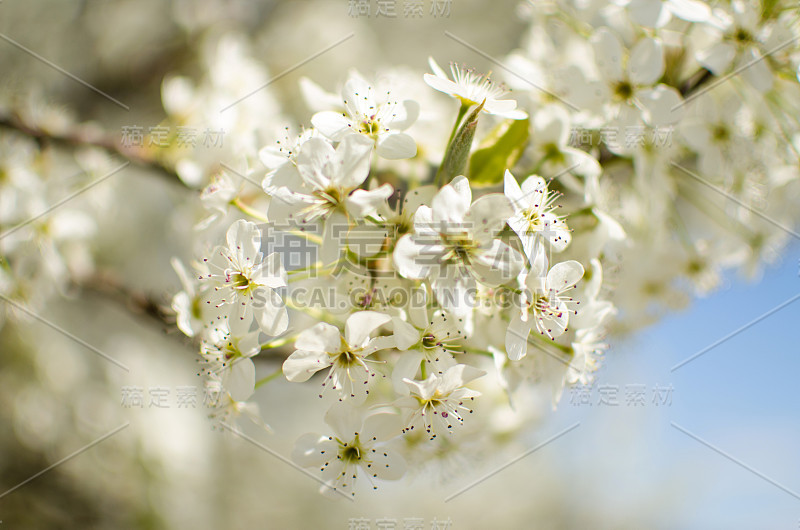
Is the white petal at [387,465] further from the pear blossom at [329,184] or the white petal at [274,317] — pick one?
the pear blossom at [329,184]

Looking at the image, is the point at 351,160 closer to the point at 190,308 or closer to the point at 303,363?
the point at 303,363

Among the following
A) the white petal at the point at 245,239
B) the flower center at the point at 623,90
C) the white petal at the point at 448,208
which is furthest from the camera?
the flower center at the point at 623,90

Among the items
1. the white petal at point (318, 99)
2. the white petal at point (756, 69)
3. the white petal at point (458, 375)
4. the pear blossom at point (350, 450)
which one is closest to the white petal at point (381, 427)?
the pear blossom at point (350, 450)

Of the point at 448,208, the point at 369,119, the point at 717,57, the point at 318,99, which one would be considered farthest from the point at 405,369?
the point at 717,57

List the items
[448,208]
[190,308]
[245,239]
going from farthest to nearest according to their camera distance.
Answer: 1. [190,308]
2. [245,239]
3. [448,208]

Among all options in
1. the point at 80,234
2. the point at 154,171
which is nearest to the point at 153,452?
the point at 80,234

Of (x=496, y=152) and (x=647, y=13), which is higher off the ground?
(x=647, y=13)

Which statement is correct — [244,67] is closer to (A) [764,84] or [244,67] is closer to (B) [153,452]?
(A) [764,84]
